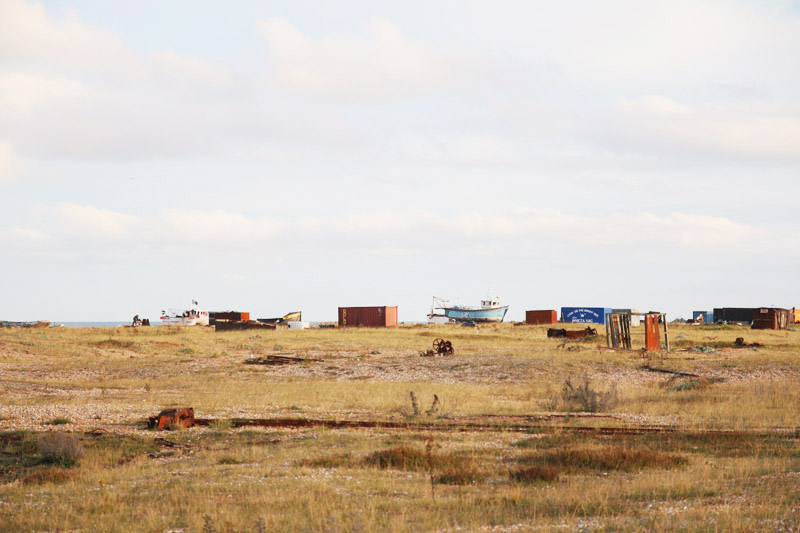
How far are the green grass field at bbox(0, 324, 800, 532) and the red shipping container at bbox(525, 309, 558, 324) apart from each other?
7120cm

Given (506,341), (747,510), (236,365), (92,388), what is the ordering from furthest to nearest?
(506,341)
(236,365)
(92,388)
(747,510)

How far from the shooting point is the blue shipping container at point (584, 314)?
11144cm

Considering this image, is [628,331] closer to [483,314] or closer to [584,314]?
[584,314]

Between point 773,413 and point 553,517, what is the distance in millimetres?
13636

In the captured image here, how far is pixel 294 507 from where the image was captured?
9859mm

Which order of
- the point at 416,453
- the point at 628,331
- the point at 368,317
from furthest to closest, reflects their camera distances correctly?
the point at 368,317 < the point at 628,331 < the point at 416,453

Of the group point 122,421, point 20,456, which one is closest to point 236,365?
point 122,421

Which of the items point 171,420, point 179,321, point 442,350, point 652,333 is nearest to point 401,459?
point 171,420

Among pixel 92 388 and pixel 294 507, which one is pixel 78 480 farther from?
pixel 92 388

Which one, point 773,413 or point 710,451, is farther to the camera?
point 773,413

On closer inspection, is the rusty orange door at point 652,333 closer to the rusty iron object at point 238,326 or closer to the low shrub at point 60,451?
the low shrub at point 60,451

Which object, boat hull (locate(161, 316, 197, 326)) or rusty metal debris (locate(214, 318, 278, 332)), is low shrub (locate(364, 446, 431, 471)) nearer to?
rusty metal debris (locate(214, 318, 278, 332))

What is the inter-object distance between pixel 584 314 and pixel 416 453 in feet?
340

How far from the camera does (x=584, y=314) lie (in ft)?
371
